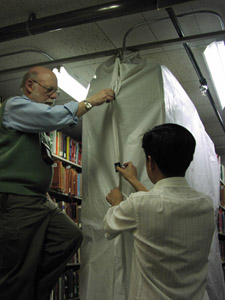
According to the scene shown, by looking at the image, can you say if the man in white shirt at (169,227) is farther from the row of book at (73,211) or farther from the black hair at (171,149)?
the row of book at (73,211)

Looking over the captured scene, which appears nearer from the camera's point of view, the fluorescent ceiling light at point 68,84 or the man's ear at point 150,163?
the man's ear at point 150,163

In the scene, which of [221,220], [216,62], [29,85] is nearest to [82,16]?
[29,85]

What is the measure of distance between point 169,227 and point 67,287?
93.7 inches

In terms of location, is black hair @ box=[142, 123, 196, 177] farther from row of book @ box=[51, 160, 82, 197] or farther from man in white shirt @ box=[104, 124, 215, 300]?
row of book @ box=[51, 160, 82, 197]

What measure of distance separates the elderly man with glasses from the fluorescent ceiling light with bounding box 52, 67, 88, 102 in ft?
3.81

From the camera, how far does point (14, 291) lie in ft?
4.34

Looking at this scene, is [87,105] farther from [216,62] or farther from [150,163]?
[216,62]

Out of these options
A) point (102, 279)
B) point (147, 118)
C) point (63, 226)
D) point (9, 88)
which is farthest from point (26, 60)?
point (102, 279)

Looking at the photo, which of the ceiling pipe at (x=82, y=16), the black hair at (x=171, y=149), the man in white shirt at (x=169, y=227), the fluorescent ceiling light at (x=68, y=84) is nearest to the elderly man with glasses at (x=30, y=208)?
the man in white shirt at (x=169, y=227)

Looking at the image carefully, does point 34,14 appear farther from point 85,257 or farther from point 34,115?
point 85,257

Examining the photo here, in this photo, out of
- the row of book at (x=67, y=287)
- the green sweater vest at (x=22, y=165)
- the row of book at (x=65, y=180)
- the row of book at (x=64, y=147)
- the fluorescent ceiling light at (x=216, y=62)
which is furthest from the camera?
the row of book at (x=64, y=147)

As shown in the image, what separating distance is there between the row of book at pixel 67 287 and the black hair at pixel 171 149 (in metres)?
2.26

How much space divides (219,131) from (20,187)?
3409 millimetres

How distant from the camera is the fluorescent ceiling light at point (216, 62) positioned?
2285mm
